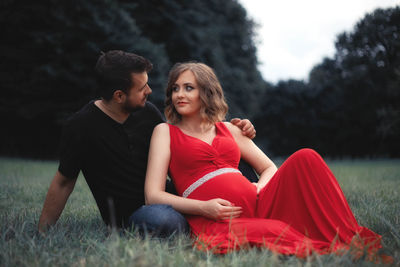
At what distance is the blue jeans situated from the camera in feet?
7.54

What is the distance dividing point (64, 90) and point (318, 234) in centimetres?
1351

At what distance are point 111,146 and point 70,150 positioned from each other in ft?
1.00

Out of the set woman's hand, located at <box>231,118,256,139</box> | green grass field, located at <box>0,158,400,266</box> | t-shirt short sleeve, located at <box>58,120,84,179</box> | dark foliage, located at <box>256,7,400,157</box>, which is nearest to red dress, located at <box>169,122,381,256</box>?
green grass field, located at <box>0,158,400,266</box>

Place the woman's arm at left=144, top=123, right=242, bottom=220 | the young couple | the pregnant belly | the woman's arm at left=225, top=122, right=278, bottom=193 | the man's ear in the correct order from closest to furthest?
the young couple
the woman's arm at left=144, top=123, right=242, bottom=220
the pregnant belly
the man's ear
the woman's arm at left=225, top=122, right=278, bottom=193

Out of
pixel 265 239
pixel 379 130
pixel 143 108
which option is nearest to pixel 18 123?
pixel 143 108

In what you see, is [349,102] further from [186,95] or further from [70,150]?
[70,150]

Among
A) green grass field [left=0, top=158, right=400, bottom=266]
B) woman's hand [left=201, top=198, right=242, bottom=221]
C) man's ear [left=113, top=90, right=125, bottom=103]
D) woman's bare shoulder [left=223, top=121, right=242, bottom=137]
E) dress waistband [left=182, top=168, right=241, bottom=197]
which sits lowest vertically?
green grass field [left=0, top=158, right=400, bottom=266]

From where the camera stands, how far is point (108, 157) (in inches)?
105

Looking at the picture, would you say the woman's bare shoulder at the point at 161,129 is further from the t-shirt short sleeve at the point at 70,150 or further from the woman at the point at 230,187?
the t-shirt short sleeve at the point at 70,150

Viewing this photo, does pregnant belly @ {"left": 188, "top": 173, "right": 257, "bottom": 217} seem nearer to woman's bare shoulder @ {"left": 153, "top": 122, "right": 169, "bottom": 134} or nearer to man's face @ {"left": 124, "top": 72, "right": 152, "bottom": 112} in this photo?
woman's bare shoulder @ {"left": 153, "top": 122, "right": 169, "bottom": 134}

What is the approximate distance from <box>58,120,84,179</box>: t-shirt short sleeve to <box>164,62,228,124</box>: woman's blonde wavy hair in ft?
2.57

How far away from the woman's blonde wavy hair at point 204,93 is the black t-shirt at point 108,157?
0.31 meters

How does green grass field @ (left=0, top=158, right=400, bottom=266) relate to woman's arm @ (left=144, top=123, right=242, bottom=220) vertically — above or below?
below

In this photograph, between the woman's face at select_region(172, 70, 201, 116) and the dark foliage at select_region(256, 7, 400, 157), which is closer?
the woman's face at select_region(172, 70, 201, 116)
